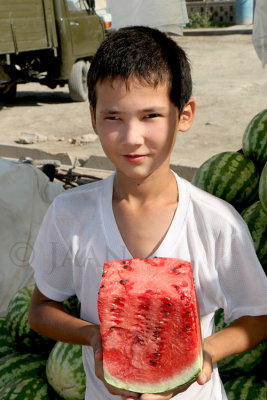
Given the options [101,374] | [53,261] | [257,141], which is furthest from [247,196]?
[101,374]

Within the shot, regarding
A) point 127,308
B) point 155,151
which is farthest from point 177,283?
point 155,151

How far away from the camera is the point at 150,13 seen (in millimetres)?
3389

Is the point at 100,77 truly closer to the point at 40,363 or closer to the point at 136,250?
the point at 136,250

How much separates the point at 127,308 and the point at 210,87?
41.4 ft

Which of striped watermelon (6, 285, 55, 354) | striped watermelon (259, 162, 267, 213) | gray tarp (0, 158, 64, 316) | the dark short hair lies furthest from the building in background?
striped watermelon (6, 285, 55, 354)

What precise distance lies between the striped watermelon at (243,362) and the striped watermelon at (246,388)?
0.04 meters

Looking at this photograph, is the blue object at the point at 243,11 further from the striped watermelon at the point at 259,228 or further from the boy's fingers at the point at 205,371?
the boy's fingers at the point at 205,371

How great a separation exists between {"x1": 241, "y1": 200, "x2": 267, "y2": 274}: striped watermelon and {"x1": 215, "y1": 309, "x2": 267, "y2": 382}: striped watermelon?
0.47 m

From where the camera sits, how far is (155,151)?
5.34 feet

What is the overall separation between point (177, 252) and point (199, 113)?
32.1 feet

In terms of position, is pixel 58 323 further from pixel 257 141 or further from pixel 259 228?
pixel 257 141

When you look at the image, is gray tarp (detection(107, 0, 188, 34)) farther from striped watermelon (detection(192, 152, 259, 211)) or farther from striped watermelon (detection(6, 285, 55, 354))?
striped watermelon (detection(6, 285, 55, 354))

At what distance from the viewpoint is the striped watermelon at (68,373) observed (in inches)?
101

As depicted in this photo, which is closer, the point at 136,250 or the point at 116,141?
the point at 116,141
